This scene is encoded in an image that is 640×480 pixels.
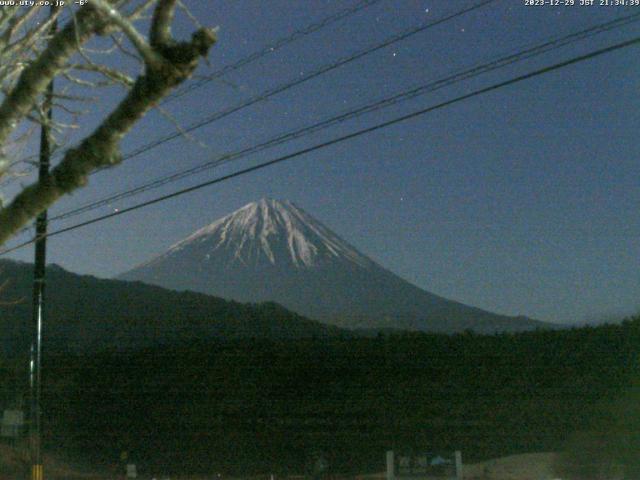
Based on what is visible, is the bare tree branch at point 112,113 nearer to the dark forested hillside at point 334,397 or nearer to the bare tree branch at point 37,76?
the bare tree branch at point 37,76

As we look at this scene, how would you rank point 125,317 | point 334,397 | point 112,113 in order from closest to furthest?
1. point 112,113
2. point 334,397
3. point 125,317

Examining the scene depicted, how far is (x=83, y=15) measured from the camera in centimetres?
453

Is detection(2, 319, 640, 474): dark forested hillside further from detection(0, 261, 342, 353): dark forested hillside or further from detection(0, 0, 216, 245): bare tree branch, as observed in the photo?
detection(0, 0, 216, 245): bare tree branch

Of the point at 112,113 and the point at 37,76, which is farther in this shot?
the point at 37,76

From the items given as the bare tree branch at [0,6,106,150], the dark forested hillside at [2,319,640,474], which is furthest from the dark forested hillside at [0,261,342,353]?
the bare tree branch at [0,6,106,150]

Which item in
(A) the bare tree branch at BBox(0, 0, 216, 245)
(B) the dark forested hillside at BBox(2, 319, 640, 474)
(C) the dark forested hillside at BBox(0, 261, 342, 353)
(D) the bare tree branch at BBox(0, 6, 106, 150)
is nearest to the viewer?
(A) the bare tree branch at BBox(0, 0, 216, 245)

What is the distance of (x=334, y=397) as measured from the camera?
105ft

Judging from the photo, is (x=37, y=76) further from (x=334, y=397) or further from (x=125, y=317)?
(x=125, y=317)

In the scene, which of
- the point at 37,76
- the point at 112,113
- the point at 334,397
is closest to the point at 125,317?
the point at 334,397

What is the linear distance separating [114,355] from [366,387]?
35.3ft

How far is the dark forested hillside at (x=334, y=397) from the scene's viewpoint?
28.2m

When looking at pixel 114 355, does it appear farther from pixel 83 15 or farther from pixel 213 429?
pixel 83 15

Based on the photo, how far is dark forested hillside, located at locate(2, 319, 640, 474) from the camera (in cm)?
2825

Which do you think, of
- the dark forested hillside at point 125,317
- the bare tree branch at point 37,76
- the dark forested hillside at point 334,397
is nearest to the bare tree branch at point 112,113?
the bare tree branch at point 37,76
